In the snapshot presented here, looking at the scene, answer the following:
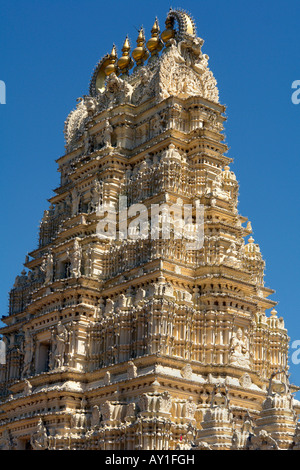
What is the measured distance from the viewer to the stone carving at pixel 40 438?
162 feet

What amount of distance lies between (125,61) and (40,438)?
3117 cm

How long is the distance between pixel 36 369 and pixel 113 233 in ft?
33.8

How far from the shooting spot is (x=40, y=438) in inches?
1953

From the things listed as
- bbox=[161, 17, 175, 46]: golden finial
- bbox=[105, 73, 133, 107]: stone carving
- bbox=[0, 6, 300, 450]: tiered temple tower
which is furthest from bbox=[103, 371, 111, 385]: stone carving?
bbox=[161, 17, 175, 46]: golden finial

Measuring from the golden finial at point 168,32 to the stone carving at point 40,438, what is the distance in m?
29.4

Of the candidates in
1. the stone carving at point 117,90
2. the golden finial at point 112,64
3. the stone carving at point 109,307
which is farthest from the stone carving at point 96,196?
the golden finial at point 112,64

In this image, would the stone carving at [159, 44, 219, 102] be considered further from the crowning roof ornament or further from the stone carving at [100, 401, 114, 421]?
the stone carving at [100, 401, 114, 421]

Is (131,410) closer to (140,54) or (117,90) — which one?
(117,90)

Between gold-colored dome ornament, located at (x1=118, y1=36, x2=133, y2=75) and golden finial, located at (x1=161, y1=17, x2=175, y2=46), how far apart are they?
4681 millimetres

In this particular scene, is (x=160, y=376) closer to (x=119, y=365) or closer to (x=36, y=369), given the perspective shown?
(x=119, y=365)

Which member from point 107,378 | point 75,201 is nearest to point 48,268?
point 75,201

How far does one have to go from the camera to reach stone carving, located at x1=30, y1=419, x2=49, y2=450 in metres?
49.2
